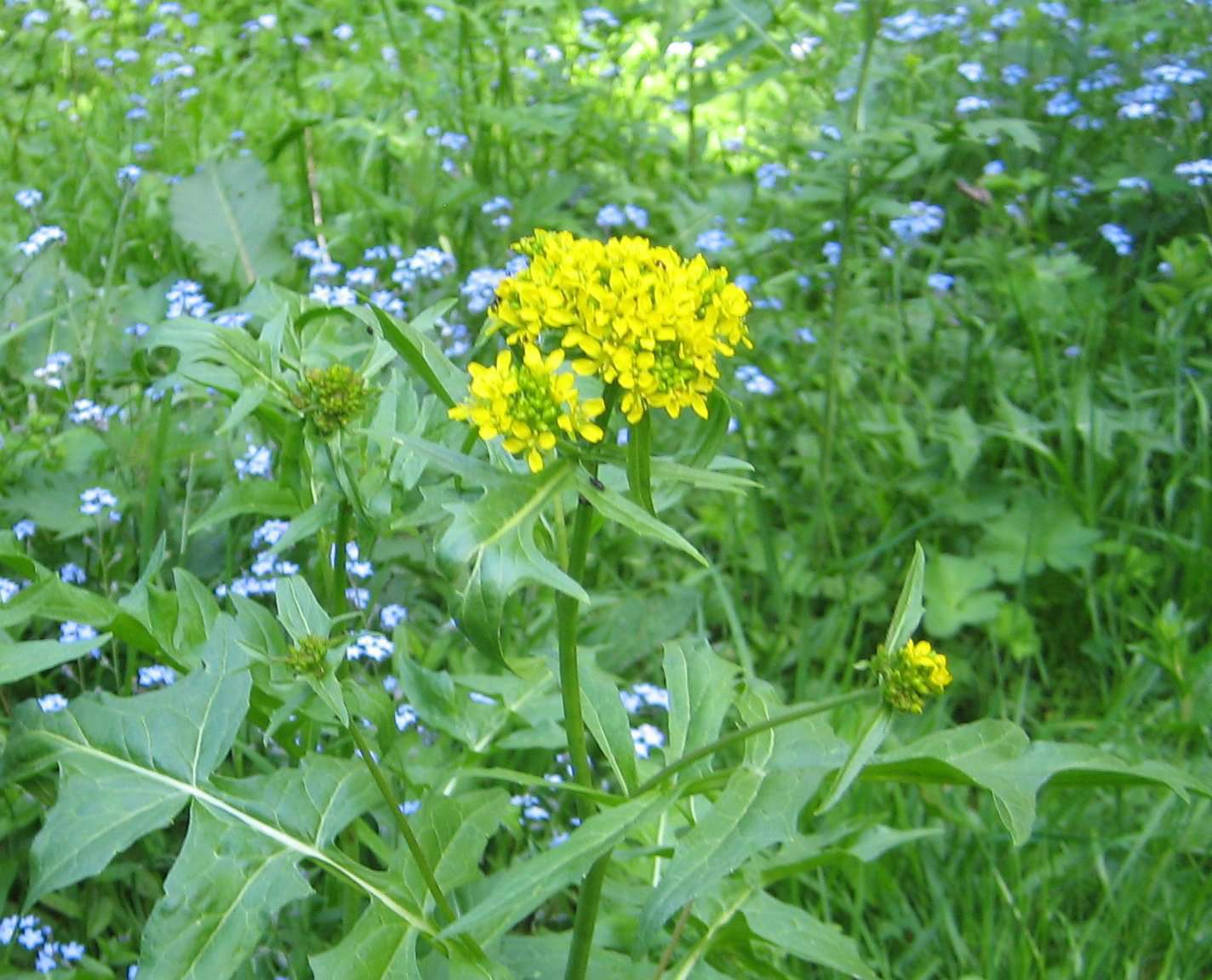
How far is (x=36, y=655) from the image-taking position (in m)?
1.64

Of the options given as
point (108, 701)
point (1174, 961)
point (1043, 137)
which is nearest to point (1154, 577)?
point (1174, 961)

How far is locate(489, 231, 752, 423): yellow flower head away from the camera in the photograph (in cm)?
137

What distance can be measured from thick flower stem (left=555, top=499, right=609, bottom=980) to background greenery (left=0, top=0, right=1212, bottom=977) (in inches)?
6.5

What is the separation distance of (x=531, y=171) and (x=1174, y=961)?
2.85 metres

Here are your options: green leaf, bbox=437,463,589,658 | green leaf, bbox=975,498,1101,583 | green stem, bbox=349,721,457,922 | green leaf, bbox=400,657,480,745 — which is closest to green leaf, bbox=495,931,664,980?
green stem, bbox=349,721,457,922

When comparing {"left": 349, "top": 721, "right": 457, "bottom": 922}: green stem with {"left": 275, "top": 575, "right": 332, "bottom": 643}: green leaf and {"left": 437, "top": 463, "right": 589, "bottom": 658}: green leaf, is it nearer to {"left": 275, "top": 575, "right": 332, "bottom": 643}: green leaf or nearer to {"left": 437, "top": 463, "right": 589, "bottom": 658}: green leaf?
{"left": 275, "top": 575, "right": 332, "bottom": 643}: green leaf

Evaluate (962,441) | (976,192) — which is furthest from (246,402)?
(976,192)

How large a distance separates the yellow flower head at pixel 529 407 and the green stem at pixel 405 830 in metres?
0.36

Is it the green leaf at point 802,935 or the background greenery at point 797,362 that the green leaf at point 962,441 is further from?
the green leaf at point 802,935

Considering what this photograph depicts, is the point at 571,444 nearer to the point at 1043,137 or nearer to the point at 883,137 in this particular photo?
the point at 883,137

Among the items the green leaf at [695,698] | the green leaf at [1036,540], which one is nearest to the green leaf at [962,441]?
the green leaf at [1036,540]

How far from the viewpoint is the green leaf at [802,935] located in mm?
1719

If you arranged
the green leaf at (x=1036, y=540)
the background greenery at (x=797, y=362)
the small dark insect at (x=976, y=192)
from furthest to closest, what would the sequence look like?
the small dark insect at (x=976, y=192) → the green leaf at (x=1036, y=540) → the background greenery at (x=797, y=362)

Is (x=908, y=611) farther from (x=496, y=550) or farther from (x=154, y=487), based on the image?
(x=154, y=487)
